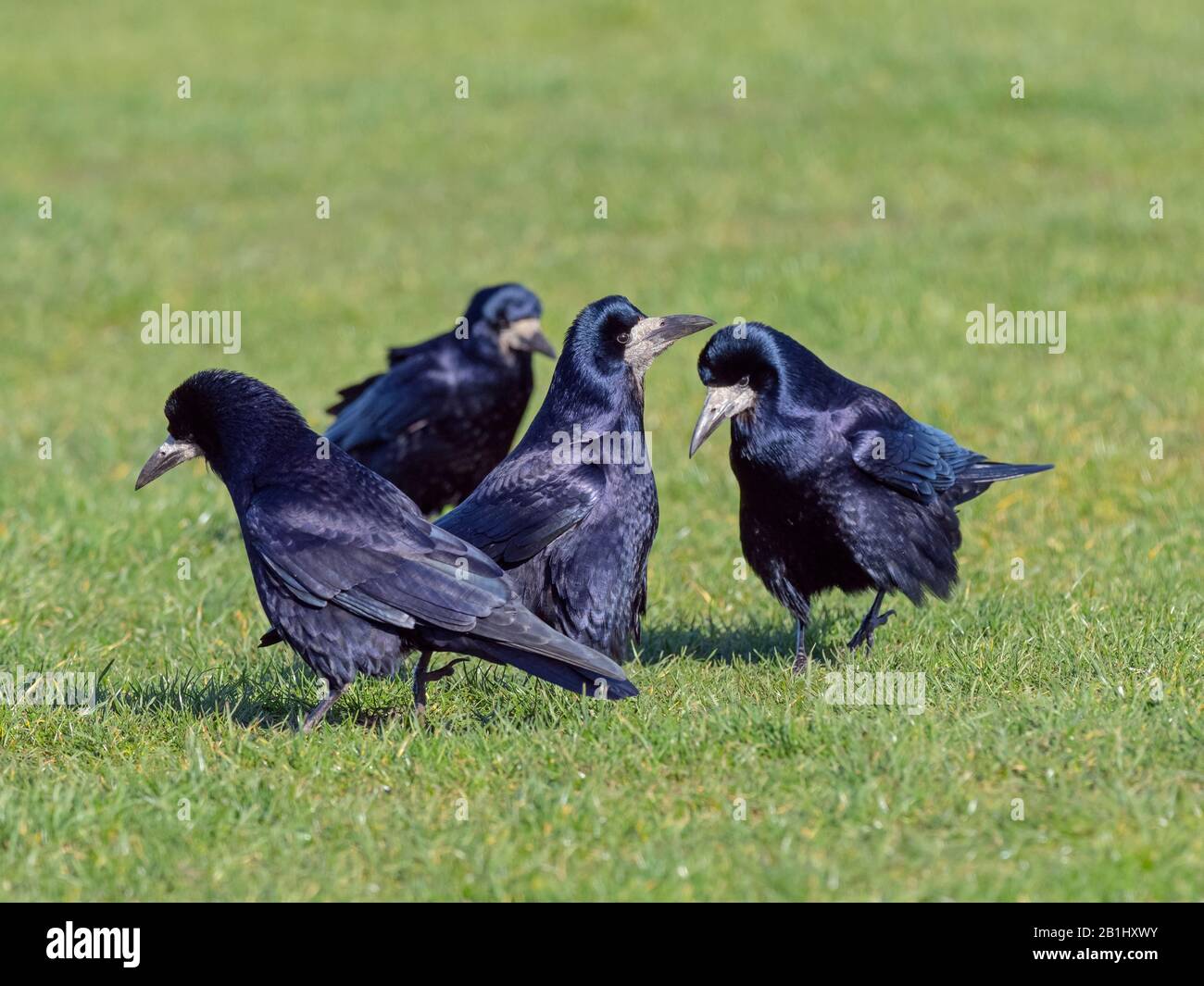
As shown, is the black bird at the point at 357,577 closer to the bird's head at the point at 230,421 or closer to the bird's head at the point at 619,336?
the bird's head at the point at 230,421

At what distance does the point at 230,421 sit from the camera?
5.95 m

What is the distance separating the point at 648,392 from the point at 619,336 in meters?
5.29

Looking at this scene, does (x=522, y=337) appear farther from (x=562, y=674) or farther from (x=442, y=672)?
(x=562, y=674)

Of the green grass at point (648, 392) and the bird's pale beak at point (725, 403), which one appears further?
the bird's pale beak at point (725, 403)

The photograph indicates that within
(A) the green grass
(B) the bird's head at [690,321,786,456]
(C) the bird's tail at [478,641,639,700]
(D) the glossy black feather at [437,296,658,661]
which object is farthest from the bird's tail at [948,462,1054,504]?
(C) the bird's tail at [478,641,639,700]

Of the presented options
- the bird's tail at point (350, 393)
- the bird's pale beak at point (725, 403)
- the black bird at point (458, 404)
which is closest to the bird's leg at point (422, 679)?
the bird's pale beak at point (725, 403)

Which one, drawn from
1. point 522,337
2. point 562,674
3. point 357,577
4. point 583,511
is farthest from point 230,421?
point 522,337

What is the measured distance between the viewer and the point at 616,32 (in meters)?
21.9

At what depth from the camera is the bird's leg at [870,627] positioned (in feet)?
21.2

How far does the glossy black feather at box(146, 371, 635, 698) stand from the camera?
538 centimetres

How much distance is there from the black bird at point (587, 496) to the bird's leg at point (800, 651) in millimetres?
623

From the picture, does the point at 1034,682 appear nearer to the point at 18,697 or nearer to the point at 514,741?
the point at 514,741
